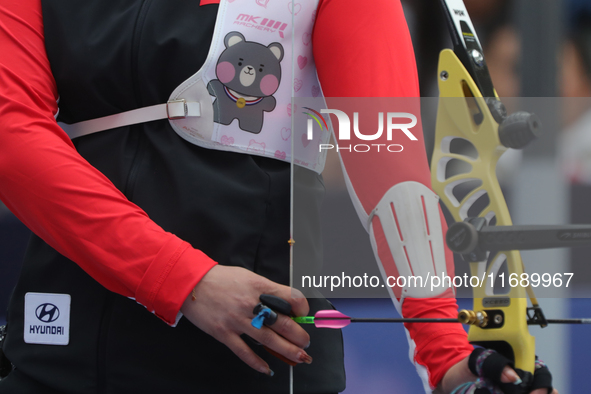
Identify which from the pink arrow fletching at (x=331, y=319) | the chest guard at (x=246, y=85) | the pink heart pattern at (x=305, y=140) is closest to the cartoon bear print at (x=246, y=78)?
the chest guard at (x=246, y=85)

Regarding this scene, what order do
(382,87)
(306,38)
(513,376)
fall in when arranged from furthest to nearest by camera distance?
(306,38), (382,87), (513,376)

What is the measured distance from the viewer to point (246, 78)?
0.79m

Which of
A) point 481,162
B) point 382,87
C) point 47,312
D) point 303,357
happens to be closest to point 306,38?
point 382,87

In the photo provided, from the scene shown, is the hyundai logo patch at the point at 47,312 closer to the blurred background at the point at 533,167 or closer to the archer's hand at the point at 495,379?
the blurred background at the point at 533,167

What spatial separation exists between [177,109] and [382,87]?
282mm

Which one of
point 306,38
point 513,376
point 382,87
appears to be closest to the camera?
point 513,376

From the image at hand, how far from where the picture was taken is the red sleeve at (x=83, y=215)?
68cm

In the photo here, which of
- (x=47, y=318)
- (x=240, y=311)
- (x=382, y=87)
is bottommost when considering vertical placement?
(x=47, y=318)

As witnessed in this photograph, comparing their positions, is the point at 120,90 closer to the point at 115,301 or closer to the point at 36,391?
the point at 115,301

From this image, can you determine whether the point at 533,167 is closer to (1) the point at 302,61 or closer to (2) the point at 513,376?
(2) the point at 513,376

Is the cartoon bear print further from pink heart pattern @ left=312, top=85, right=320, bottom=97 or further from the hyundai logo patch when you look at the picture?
the hyundai logo patch

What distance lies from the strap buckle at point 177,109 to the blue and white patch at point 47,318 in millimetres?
295

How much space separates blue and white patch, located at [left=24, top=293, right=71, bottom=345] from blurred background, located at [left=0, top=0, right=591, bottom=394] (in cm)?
41

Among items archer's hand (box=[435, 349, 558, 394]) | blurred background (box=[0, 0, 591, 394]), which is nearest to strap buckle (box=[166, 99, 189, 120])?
blurred background (box=[0, 0, 591, 394])
